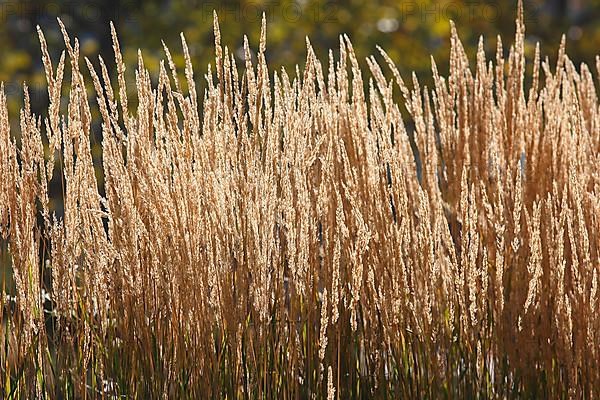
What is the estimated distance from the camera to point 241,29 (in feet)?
22.5

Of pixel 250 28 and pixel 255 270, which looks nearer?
pixel 255 270

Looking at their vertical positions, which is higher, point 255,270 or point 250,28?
point 250,28

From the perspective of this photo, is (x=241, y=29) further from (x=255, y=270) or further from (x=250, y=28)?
(x=255, y=270)

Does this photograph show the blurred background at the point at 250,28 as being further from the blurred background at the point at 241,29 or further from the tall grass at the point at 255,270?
the tall grass at the point at 255,270

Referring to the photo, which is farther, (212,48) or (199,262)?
(212,48)

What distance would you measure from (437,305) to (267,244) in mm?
534

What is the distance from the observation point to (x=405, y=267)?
97.3 inches

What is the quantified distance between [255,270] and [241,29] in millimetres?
4877

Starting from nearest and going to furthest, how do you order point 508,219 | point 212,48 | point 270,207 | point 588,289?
point 270,207 < point 588,289 < point 508,219 < point 212,48

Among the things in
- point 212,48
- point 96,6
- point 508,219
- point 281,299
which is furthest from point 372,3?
point 281,299

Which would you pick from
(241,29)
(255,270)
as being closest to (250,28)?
(241,29)

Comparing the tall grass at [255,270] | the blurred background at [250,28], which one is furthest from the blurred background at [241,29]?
the tall grass at [255,270]

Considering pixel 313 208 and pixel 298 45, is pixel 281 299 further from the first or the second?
pixel 298 45

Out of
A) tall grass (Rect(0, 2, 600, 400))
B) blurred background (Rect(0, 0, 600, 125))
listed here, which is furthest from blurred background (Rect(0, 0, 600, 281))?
tall grass (Rect(0, 2, 600, 400))
